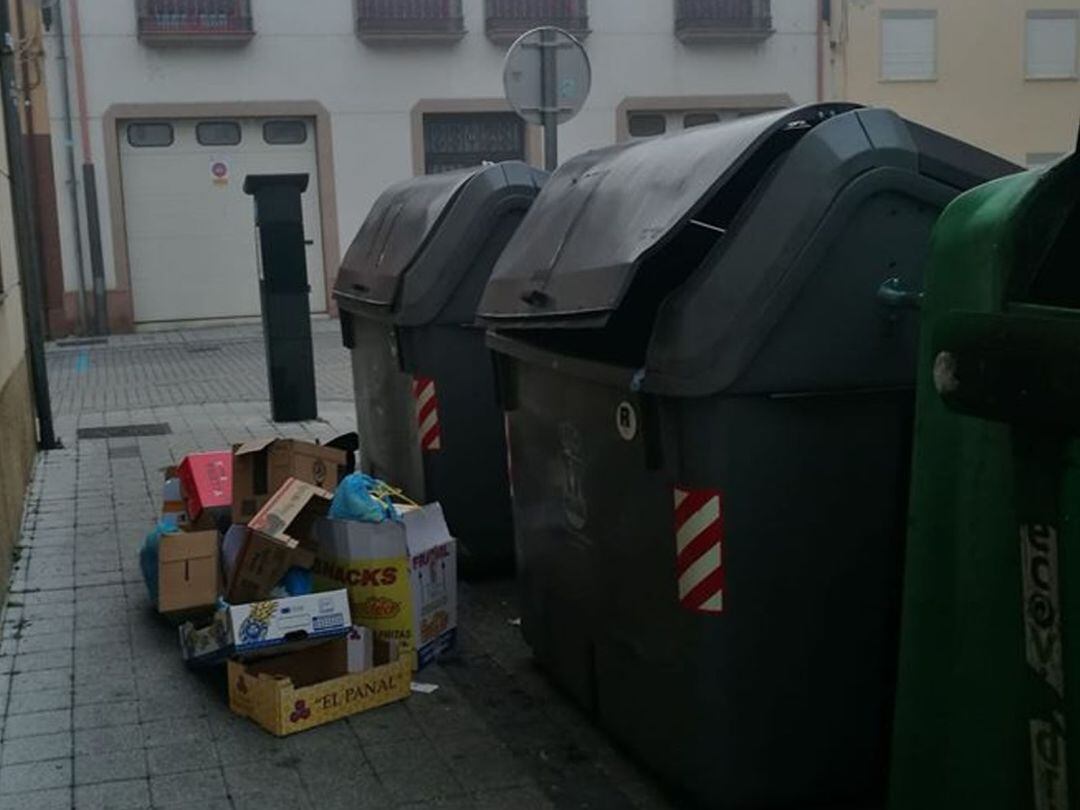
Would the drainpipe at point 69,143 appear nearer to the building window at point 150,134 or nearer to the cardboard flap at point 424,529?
the building window at point 150,134

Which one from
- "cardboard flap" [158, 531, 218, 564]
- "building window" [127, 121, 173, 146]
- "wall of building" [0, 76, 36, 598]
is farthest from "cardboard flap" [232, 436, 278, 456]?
"building window" [127, 121, 173, 146]

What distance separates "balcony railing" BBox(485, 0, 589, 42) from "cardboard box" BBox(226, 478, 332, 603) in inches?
711

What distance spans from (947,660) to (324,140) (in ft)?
63.8

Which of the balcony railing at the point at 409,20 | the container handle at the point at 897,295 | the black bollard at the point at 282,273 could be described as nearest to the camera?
the container handle at the point at 897,295

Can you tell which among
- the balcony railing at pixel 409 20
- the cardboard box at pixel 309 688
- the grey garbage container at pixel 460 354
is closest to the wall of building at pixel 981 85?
the balcony railing at pixel 409 20

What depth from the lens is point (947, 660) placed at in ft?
8.26

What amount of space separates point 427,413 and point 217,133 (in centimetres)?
1604

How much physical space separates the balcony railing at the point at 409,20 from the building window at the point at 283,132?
5.71 ft

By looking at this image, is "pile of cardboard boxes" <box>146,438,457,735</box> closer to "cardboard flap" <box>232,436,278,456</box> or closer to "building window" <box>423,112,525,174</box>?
"cardboard flap" <box>232,436,278,456</box>

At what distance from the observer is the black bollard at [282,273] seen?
1025 centimetres

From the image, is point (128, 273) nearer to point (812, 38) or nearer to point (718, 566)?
point (812, 38)

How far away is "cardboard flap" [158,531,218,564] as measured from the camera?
16.2 feet

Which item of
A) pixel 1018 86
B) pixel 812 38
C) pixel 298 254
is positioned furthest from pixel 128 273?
pixel 1018 86

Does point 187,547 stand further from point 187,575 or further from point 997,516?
point 997,516
